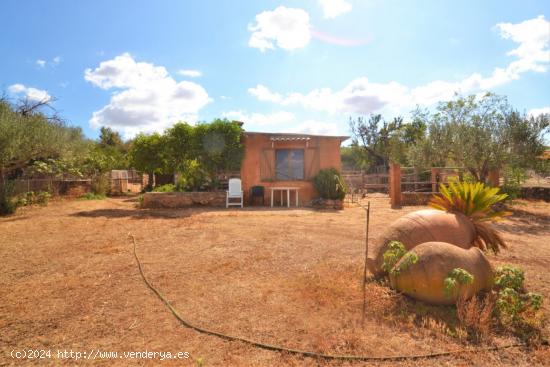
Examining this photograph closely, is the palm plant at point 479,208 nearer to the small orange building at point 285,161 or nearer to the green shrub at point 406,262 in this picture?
the green shrub at point 406,262

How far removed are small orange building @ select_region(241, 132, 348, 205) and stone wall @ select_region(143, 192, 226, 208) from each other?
114 cm

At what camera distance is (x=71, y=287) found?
3.45 metres

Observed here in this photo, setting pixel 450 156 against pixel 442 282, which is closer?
pixel 442 282

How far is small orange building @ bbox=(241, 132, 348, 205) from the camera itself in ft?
37.8

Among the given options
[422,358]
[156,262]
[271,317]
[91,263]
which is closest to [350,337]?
[422,358]

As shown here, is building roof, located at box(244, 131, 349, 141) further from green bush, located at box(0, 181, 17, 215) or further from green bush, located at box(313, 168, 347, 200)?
green bush, located at box(0, 181, 17, 215)

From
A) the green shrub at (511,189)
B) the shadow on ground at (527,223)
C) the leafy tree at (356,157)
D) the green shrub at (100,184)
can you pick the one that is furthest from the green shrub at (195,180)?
the leafy tree at (356,157)

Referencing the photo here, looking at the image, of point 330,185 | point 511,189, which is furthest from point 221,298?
point 511,189

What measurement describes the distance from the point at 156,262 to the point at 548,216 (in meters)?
11.1

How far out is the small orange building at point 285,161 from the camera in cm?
1152

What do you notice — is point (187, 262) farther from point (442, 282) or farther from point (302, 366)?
point (442, 282)

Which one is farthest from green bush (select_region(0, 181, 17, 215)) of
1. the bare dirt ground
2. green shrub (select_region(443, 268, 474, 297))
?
green shrub (select_region(443, 268, 474, 297))

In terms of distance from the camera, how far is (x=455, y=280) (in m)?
2.68

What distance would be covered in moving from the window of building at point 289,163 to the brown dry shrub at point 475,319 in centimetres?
909
